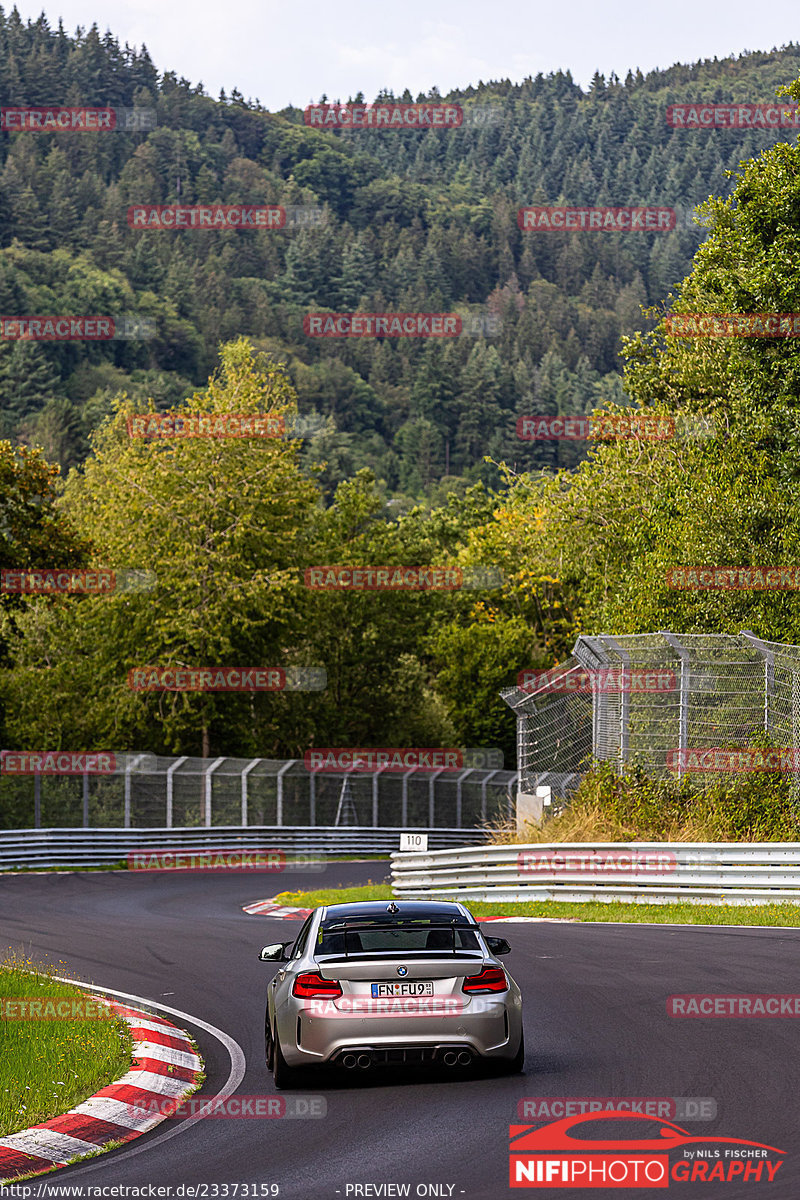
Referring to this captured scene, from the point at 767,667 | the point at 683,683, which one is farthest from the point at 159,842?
the point at 767,667

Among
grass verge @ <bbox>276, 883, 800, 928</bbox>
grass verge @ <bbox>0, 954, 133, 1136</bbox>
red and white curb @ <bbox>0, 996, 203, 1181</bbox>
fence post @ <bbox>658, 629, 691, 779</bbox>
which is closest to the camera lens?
red and white curb @ <bbox>0, 996, 203, 1181</bbox>

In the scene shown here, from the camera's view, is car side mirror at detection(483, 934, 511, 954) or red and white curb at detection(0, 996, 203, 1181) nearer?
red and white curb at detection(0, 996, 203, 1181)

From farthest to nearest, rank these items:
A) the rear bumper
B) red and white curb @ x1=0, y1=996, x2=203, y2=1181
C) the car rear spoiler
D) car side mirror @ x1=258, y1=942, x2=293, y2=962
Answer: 1. car side mirror @ x1=258, y1=942, x2=293, y2=962
2. the car rear spoiler
3. the rear bumper
4. red and white curb @ x1=0, y1=996, x2=203, y2=1181

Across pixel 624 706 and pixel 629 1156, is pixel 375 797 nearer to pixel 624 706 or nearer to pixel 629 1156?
pixel 624 706

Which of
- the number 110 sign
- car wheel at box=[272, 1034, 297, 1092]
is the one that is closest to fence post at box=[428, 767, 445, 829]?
the number 110 sign

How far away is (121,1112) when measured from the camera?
820 centimetres

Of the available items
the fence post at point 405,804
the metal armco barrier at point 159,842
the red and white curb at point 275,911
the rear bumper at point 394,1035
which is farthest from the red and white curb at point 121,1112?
the fence post at point 405,804

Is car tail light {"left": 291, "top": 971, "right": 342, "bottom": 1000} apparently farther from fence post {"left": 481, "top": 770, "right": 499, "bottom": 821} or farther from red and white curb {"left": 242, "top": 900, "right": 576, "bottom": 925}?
fence post {"left": 481, "top": 770, "right": 499, "bottom": 821}

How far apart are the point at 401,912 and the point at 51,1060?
8.28 ft

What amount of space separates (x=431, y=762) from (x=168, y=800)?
23438 millimetres

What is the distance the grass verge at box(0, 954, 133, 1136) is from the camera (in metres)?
8.16

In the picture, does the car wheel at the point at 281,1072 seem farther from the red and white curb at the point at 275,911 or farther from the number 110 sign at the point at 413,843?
the number 110 sign at the point at 413,843

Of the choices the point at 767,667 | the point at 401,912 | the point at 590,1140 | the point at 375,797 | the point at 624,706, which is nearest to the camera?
the point at 590,1140

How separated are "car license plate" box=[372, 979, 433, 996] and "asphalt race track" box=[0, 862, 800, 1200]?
611 mm
